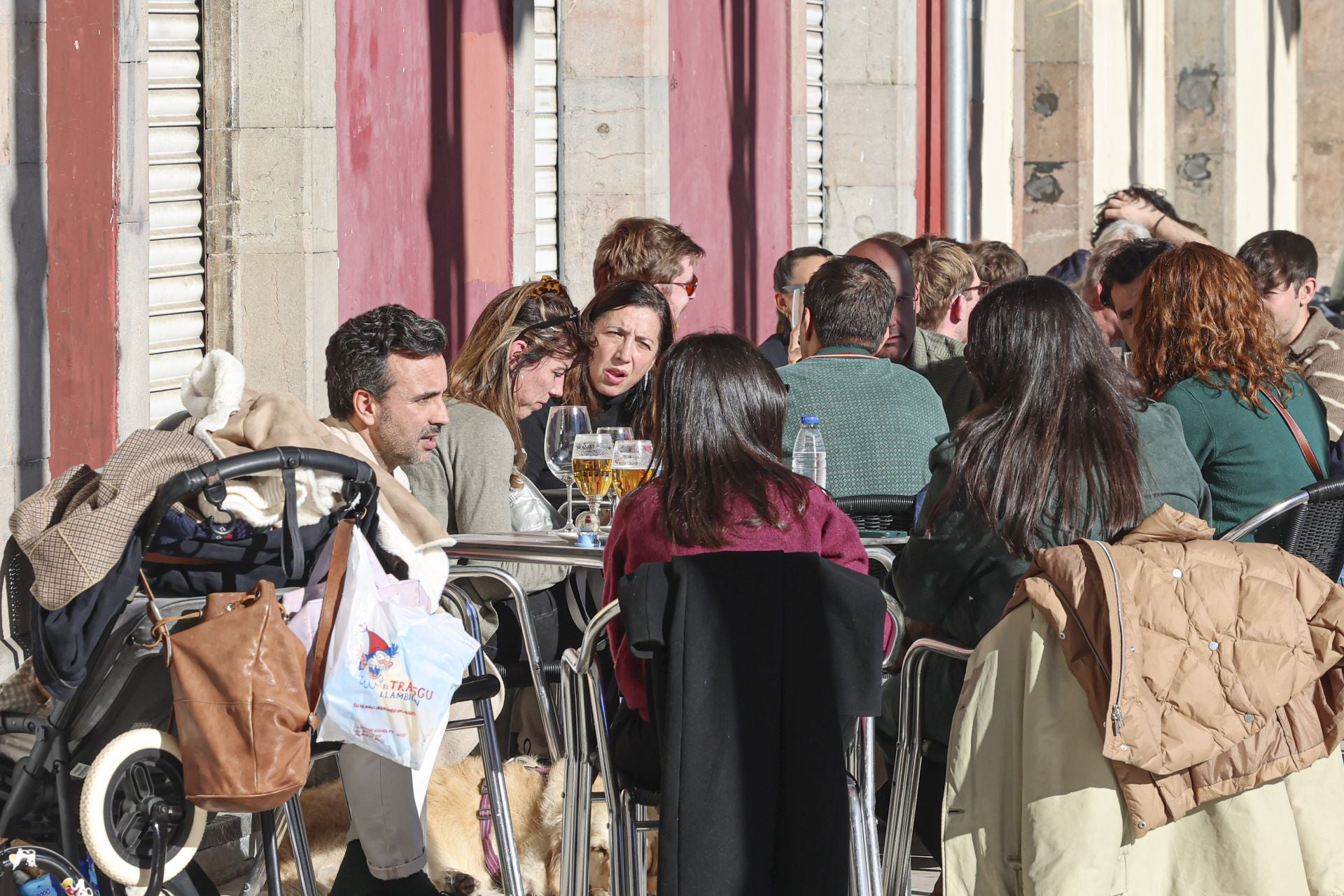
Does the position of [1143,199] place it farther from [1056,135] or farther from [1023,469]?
[1056,135]

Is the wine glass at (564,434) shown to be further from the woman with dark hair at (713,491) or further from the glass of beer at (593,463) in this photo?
the woman with dark hair at (713,491)

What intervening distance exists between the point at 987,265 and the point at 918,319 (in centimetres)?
80

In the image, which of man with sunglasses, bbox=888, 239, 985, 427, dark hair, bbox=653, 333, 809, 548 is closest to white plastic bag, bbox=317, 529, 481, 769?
dark hair, bbox=653, 333, 809, 548

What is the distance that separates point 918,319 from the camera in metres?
7.00

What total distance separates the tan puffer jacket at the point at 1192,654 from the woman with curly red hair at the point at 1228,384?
133cm

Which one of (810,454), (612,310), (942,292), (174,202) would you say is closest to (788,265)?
(942,292)

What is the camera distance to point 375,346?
4203 millimetres

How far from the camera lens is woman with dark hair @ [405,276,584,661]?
182 inches

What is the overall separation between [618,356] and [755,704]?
102 inches

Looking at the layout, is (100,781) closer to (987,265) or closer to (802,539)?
(802,539)

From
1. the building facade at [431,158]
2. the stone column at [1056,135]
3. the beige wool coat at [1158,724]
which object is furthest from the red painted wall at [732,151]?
the beige wool coat at [1158,724]

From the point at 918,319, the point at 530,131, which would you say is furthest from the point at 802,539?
the point at 530,131

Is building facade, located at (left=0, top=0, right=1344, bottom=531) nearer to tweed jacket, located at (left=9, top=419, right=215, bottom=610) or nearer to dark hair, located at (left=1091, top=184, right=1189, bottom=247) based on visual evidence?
tweed jacket, located at (left=9, top=419, right=215, bottom=610)

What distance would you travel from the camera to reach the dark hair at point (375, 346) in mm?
4191
